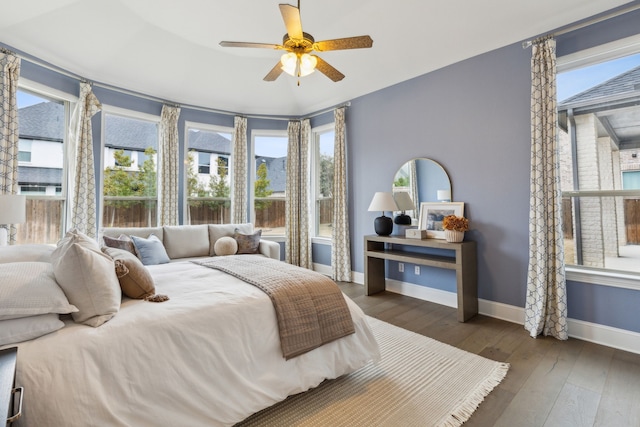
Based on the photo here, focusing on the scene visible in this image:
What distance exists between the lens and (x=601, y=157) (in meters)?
2.79

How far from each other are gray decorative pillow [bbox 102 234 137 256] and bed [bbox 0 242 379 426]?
184 cm

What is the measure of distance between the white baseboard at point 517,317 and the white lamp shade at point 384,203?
1.10 m

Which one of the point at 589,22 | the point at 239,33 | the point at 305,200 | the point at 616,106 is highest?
the point at 239,33

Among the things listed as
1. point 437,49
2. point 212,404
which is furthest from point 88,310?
point 437,49

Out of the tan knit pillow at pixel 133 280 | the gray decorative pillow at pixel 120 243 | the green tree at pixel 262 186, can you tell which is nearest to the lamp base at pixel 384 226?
the green tree at pixel 262 186

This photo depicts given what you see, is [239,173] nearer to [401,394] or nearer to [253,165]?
[253,165]

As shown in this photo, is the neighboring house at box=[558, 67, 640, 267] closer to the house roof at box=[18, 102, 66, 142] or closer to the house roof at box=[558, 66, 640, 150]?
the house roof at box=[558, 66, 640, 150]

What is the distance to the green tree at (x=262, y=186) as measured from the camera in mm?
5682

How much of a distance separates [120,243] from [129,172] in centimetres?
177

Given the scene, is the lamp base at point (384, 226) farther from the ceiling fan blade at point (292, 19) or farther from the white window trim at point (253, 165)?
the ceiling fan blade at point (292, 19)

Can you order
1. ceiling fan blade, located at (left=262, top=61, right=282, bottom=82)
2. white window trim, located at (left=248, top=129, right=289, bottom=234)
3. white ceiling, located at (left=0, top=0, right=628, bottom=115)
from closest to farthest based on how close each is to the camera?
ceiling fan blade, located at (left=262, top=61, right=282, bottom=82) → white ceiling, located at (left=0, top=0, right=628, bottom=115) → white window trim, located at (left=248, top=129, right=289, bottom=234)

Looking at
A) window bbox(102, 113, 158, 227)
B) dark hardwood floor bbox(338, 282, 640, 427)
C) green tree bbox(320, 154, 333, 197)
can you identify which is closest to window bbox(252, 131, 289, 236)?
green tree bbox(320, 154, 333, 197)

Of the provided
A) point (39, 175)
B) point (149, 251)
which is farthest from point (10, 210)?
point (39, 175)

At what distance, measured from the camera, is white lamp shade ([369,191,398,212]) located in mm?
4008
